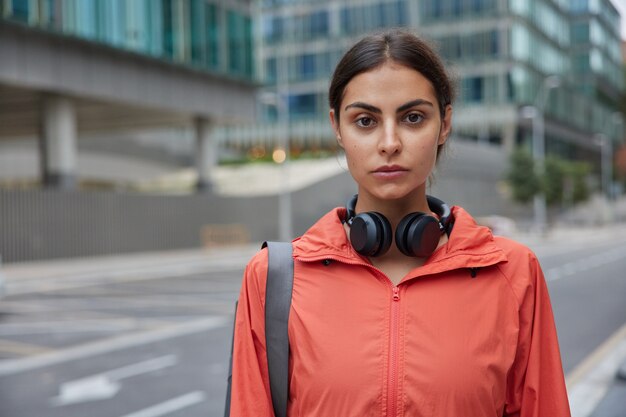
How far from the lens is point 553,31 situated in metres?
68.2

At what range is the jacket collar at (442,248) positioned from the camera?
184 cm

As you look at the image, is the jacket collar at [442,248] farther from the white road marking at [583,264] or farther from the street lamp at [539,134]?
the street lamp at [539,134]

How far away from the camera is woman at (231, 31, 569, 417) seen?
1.79m

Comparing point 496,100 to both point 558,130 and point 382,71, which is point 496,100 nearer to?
point 558,130

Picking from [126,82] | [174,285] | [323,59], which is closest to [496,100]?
[323,59]

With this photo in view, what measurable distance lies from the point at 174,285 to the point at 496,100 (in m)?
47.7

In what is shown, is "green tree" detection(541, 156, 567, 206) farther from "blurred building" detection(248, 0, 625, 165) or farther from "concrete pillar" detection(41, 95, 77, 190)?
"concrete pillar" detection(41, 95, 77, 190)

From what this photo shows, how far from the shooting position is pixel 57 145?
27.9 meters

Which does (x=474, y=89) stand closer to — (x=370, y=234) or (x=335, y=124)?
(x=335, y=124)

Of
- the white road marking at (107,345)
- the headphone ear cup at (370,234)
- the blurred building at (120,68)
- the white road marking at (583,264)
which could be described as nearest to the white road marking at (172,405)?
the white road marking at (107,345)

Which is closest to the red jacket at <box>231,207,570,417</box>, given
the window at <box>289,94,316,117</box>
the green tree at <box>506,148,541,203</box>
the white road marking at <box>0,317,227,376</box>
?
the white road marking at <box>0,317,227,376</box>

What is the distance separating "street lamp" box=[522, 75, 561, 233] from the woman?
44.9m

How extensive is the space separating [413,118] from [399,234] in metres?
0.28

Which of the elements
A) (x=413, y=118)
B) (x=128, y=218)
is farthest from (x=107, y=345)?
(x=128, y=218)
